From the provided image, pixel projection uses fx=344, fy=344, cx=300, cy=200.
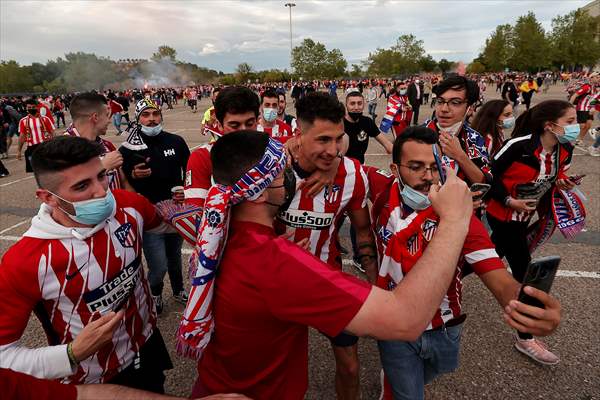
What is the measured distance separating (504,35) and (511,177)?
86.3 meters

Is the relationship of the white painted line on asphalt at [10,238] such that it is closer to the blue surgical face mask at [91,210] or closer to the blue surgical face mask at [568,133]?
the blue surgical face mask at [91,210]

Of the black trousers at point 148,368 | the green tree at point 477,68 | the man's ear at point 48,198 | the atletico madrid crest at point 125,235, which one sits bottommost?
the black trousers at point 148,368

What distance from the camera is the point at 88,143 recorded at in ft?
6.40

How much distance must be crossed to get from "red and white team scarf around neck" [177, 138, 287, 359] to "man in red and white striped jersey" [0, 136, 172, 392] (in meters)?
0.51

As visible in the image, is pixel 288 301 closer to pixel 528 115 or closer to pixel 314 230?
pixel 314 230

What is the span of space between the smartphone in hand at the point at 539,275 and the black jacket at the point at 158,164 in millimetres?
3603

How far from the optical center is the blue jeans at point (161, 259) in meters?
3.65

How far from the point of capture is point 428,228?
2010 mm

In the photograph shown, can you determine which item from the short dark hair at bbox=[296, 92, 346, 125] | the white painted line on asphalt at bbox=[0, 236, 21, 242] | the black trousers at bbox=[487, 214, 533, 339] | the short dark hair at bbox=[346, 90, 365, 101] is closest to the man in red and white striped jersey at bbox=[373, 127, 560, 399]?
the short dark hair at bbox=[296, 92, 346, 125]

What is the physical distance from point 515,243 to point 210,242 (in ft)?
10.4

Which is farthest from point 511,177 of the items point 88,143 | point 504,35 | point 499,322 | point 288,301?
point 504,35

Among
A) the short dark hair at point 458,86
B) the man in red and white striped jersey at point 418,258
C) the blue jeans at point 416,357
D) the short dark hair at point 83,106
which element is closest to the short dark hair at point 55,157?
the man in red and white striped jersey at point 418,258

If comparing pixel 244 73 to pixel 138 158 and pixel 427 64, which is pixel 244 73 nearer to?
pixel 427 64

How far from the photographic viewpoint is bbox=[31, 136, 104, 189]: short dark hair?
1818 millimetres
